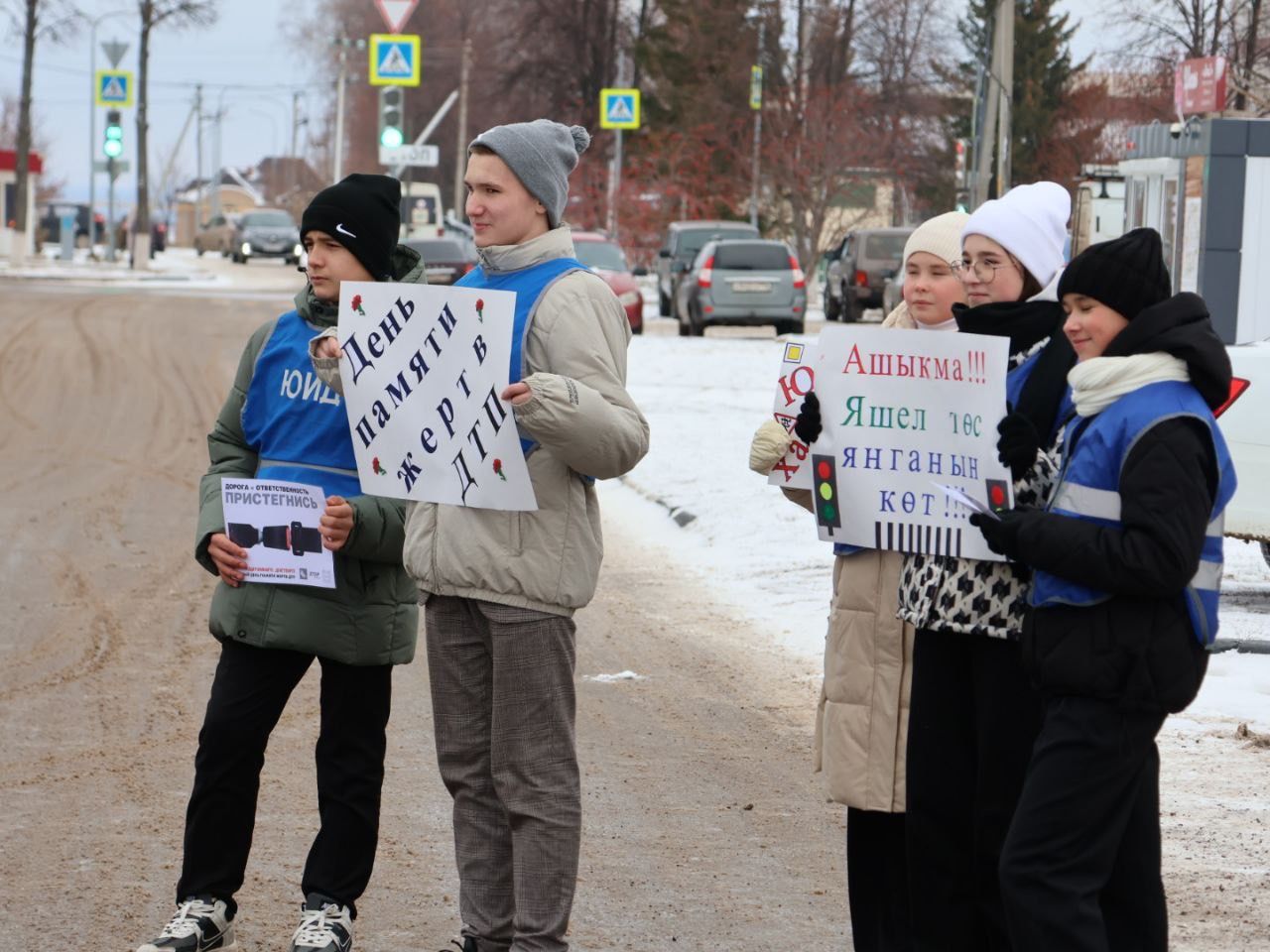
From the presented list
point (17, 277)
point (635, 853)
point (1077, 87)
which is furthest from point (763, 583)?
point (1077, 87)

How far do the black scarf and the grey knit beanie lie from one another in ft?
3.12

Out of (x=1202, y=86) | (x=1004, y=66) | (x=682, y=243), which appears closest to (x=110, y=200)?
Result: (x=682, y=243)

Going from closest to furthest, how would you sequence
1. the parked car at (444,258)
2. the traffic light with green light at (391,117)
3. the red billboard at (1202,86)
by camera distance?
the red billboard at (1202,86) < the traffic light with green light at (391,117) < the parked car at (444,258)

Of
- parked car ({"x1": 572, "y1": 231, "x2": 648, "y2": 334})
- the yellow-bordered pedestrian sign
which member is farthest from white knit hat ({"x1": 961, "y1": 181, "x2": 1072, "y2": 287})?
the yellow-bordered pedestrian sign

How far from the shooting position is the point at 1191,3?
41719 millimetres

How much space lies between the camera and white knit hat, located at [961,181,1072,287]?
4195 mm

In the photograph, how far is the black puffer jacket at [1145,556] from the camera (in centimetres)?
366

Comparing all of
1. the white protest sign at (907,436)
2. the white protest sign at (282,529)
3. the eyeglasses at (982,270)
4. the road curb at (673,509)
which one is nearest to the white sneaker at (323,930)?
the white protest sign at (282,529)

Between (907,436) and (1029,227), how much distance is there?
52 centimetres

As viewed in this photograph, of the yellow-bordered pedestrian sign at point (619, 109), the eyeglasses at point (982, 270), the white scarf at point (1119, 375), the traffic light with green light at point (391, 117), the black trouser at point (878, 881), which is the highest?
the yellow-bordered pedestrian sign at point (619, 109)

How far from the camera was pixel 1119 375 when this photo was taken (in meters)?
3.76

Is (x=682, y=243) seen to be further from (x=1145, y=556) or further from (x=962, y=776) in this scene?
(x=1145, y=556)

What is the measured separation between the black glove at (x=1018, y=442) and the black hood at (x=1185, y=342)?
10.4 inches

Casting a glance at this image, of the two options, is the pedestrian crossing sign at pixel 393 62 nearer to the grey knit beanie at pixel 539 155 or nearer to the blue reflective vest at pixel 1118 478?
the grey knit beanie at pixel 539 155
